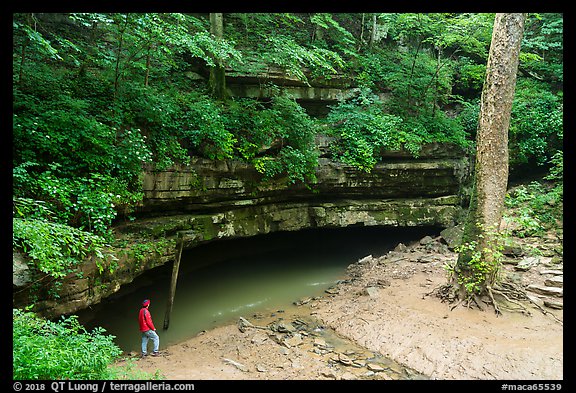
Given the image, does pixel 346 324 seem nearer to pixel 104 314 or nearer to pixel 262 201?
pixel 262 201

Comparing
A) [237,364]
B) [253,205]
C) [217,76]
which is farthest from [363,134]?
[237,364]

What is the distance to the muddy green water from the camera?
9023 millimetres

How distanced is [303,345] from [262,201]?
5265mm

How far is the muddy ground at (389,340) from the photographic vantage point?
247 inches

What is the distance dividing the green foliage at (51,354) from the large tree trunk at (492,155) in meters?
7.89

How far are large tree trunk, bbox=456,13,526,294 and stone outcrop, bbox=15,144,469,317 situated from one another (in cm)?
492

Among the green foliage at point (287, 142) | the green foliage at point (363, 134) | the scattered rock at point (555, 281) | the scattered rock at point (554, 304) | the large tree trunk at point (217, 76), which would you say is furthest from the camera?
the green foliage at point (363, 134)

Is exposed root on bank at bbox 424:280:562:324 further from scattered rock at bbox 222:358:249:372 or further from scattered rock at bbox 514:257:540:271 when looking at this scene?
scattered rock at bbox 222:358:249:372

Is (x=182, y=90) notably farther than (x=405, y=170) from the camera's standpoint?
No

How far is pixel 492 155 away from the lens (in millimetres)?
8281

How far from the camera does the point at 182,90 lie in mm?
11336

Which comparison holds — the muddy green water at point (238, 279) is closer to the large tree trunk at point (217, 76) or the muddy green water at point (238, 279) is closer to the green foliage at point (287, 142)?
the green foliage at point (287, 142)

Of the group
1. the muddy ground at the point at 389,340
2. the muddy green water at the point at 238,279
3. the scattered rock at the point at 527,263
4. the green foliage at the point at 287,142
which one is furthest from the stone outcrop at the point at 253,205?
the scattered rock at the point at 527,263
